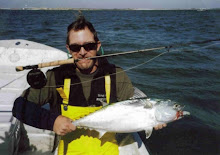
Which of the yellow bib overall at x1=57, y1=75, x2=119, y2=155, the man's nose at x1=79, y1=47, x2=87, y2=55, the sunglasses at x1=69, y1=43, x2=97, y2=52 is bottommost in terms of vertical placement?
the yellow bib overall at x1=57, y1=75, x2=119, y2=155

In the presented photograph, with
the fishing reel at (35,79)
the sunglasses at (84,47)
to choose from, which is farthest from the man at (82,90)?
the fishing reel at (35,79)

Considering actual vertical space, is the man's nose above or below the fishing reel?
above

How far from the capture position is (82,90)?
3117 millimetres

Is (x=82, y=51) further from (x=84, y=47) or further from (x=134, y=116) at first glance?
(x=134, y=116)

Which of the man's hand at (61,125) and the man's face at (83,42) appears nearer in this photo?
the man's hand at (61,125)

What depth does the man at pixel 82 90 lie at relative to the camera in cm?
293

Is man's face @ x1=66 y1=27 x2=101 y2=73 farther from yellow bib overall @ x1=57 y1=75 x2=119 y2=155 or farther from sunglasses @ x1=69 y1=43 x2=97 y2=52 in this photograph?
yellow bib overall @ x1=57 y1=75 x2=119 y2=155

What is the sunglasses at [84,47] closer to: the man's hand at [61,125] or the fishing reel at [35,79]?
the fishing reel at [35,79]

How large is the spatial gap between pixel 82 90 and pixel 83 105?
22cm

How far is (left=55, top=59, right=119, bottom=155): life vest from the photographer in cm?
293

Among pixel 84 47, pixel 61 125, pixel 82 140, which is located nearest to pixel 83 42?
pixel 84 47

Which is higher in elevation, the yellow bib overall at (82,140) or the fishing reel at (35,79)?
the fishing reel at (35,79)

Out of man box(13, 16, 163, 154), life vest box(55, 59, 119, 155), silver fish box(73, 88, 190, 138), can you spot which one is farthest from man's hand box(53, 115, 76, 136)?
life vest box(55, 59, 119, 155)

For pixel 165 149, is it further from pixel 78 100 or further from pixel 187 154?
pixel 78 100
